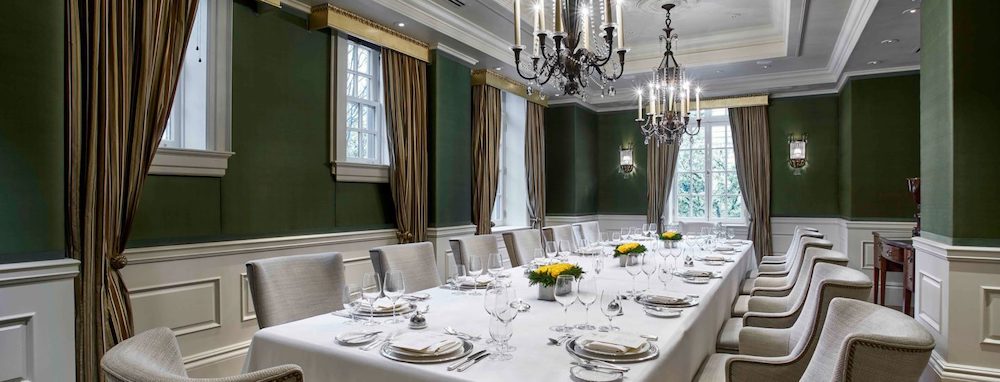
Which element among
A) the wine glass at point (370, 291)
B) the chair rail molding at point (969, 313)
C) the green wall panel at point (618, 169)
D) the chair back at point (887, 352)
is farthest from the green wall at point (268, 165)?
the green wall panel at point (618, 169)

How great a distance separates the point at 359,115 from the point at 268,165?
3.58ft

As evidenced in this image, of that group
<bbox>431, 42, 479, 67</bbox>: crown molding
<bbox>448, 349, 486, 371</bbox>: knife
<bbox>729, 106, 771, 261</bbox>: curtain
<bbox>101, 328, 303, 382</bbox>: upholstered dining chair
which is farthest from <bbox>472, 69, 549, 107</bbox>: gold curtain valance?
<bbox>101, 328, 303, 382</bbox>: upholstered dining chair

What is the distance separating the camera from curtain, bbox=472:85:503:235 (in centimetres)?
577

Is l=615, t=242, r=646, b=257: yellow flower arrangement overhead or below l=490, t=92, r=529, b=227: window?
below

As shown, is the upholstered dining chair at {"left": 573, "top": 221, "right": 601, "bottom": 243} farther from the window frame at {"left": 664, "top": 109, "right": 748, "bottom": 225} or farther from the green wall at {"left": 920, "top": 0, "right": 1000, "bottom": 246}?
the green wall at {"left": 920, "top": 0, "right": 1000, "bottom": 246}

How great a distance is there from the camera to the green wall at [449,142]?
A: 16.3ft

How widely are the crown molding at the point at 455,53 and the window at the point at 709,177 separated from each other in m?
3.93

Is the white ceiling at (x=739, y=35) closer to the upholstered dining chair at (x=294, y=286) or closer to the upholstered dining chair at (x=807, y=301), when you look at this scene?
the upholstered dining chair at (x=294, y=286)

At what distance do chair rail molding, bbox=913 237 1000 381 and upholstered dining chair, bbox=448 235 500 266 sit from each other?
251 centimetres

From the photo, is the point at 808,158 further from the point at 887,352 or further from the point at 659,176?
the point at 887,352

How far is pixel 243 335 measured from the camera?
11.5 ft

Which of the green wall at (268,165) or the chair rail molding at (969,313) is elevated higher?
the green wall at (268,165)

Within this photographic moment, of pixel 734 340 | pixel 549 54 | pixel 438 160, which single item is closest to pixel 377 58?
→ pixel 438 160

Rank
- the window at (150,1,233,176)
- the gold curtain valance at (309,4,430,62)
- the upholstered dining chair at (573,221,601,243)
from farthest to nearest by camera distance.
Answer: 1. the upholstered dining chair at (573,221,601,243)
2. the gold curtain valance at (309,4,430,62)
3. the window at (150,1,233,176)
